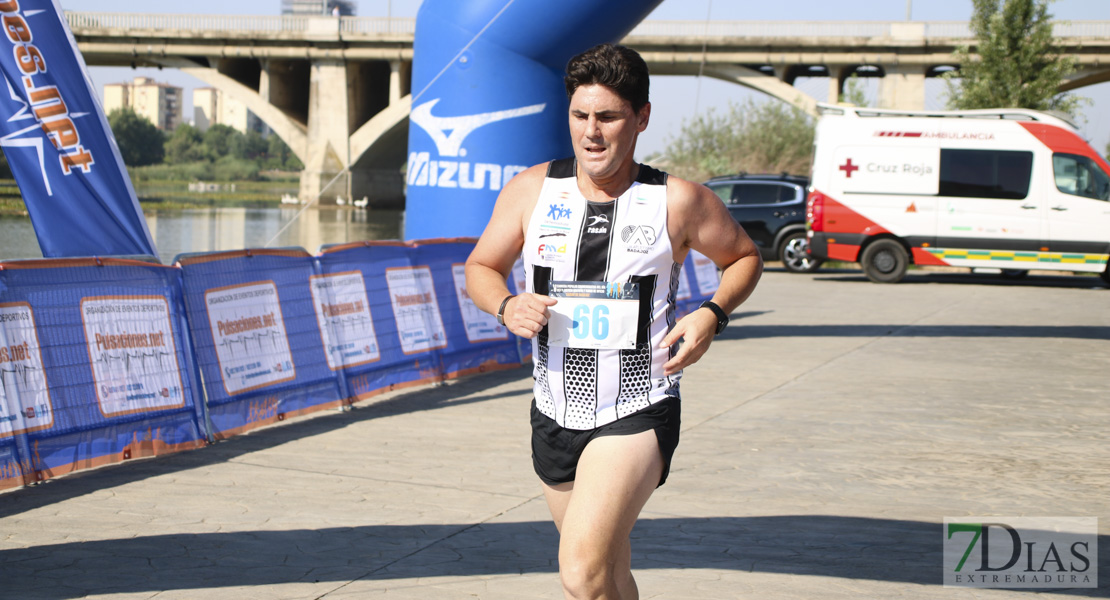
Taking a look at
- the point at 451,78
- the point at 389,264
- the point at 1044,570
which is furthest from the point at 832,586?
the point at 451,78

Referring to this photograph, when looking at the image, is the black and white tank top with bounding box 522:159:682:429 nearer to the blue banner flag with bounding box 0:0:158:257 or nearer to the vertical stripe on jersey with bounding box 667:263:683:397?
the vertical stripe on jersey with bounding box 667:263:683:397

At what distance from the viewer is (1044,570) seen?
180 inches

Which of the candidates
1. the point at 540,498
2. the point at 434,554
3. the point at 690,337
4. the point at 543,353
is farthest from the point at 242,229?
the point at 690,337

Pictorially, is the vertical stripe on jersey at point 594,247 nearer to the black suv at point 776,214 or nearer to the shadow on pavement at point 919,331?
the shadow on pavement at point 919,331

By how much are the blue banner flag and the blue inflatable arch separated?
363 centimetres

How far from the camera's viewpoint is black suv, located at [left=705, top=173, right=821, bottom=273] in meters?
22.1

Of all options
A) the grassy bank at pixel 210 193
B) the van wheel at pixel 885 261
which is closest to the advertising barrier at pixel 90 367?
the van wheel at pixel 885 261

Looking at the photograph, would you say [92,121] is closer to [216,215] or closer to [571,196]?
[571,196]

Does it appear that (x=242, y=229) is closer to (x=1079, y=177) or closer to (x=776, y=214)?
(x=776, y=214)

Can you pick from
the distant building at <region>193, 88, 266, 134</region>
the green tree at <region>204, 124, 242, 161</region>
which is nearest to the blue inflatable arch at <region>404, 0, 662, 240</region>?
the distant building at <region>193, 88, 266, 134</region>

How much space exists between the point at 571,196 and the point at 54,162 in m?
5.67

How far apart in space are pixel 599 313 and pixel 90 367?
3.93m

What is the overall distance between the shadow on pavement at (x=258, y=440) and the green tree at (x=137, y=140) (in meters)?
48.0

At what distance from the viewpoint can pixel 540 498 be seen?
5.65m
